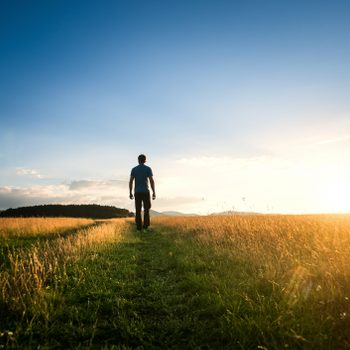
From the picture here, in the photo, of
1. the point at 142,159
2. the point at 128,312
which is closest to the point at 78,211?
the point at 142,159

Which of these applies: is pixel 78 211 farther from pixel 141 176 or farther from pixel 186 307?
pixel 186 307

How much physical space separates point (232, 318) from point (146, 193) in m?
11.6

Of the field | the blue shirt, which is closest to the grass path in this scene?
the field

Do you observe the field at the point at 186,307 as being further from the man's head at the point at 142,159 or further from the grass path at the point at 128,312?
the man's head at the point at 142,159

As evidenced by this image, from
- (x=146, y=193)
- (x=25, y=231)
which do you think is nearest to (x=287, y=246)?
(x=146, y=193)

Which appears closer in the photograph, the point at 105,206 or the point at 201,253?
the point at 201,253

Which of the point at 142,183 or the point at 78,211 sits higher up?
the point at 142,183

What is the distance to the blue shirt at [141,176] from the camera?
14.6 meters

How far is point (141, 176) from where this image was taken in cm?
1465

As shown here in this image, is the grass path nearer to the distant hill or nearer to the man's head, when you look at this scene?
the man's head

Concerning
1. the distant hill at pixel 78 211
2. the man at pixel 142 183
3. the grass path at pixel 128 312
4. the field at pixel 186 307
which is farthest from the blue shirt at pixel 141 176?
the distant hill at pixel 78 211

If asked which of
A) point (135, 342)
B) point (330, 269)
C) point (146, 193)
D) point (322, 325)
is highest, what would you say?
point (146, 193)

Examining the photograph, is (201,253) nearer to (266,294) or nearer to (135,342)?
(266,294)

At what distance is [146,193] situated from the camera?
14.7m
